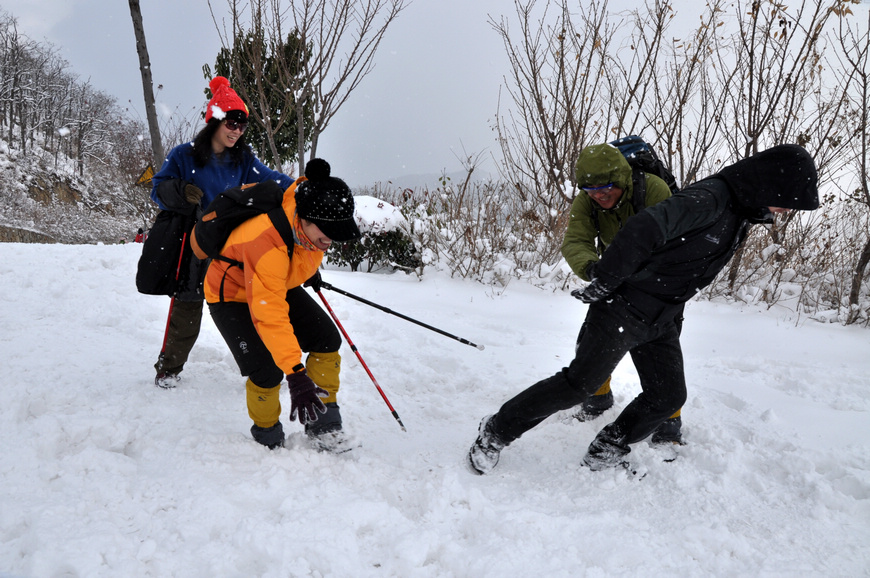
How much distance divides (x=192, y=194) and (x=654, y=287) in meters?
2.57

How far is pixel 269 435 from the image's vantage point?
2428mm

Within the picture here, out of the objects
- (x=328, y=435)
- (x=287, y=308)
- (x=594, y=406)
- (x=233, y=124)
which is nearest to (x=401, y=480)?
(x=328, y=435)

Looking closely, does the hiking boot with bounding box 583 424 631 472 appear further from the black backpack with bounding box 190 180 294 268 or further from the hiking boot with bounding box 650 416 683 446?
the black backpack with bounding box 190 180 294 268

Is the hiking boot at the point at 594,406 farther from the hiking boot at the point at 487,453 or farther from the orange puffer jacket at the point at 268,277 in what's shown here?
the orange puffer jacket at the point at 268,277

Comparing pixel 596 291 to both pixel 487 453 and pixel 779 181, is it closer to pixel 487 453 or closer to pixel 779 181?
pixel 779 181

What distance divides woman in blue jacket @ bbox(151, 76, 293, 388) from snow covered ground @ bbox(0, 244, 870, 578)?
33 centimetres

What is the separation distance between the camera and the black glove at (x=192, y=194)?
2.77 m

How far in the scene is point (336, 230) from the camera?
209 centimetres

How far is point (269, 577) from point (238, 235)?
142 cm

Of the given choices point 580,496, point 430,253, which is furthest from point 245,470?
point 430,253

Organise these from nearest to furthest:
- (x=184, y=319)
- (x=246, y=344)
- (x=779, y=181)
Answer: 1. (x=779, y=181)
2. (x=246, y=344)
3. (x=184, y=319)

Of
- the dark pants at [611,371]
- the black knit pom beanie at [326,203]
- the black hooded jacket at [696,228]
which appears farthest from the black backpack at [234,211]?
the black hooded jacket at [696,228]

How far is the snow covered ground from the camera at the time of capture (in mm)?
1778

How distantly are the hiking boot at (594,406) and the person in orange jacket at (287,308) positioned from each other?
155cm
